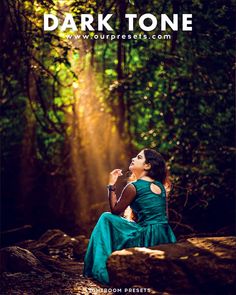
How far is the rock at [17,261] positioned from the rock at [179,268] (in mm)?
1704

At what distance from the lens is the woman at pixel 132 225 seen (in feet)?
15.1

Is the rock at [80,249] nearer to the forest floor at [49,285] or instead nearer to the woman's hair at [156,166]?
the forest floor at [49,285]

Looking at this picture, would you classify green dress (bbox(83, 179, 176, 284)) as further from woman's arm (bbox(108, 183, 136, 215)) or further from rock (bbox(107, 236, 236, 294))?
rock (bbox(107, 236, 236, 294))

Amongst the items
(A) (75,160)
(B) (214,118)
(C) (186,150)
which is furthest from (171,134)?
(A) (75,160)

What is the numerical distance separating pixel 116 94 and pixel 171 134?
98.7 inches

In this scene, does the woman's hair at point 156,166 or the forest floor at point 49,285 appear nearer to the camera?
the forest floor at point 49,285

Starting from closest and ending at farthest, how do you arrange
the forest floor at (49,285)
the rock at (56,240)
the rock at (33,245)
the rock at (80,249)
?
the forest floor at (49,285)
the rock at (80,249)
the rock at (33,245)
the rock at (56,240)

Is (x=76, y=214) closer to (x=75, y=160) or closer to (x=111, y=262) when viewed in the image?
(x=75, y=160)

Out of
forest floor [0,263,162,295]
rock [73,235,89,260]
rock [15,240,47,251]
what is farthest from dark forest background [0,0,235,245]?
forest floor [0,263,162,295]

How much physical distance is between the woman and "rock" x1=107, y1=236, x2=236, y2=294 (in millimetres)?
530

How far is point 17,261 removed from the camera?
18.0ft

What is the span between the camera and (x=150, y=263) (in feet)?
12.8

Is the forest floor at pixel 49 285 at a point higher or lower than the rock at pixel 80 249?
higher

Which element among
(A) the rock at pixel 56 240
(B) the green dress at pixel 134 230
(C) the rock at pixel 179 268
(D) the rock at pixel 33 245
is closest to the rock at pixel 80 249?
(A) the rock at pixel 56 240
